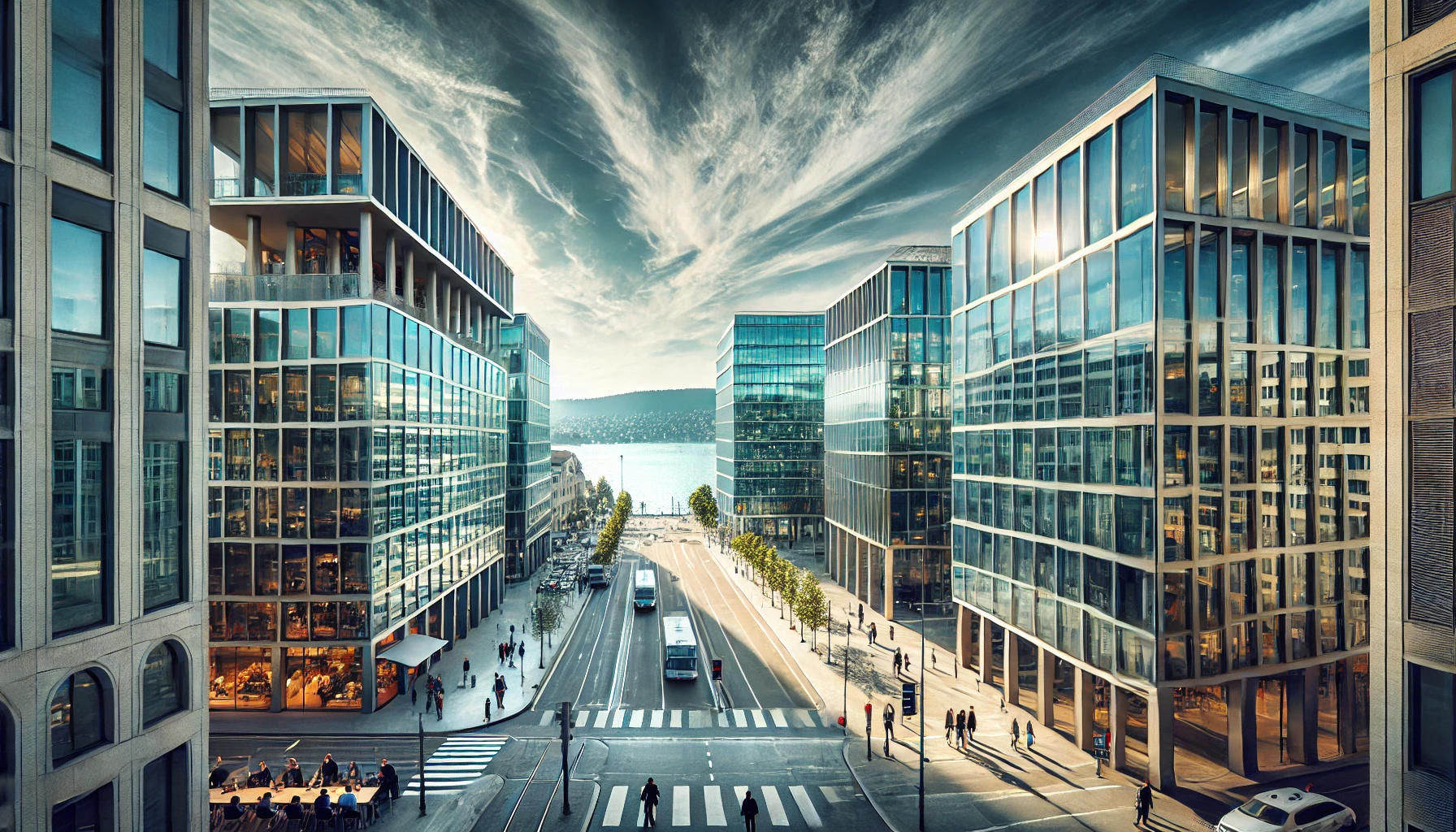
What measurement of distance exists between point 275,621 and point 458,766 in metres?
13.1

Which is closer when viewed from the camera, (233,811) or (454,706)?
(233,811)

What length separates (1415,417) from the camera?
→ 1296cm

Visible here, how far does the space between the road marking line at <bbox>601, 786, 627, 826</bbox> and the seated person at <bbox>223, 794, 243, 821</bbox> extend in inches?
470

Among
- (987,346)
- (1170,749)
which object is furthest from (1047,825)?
(987,346)

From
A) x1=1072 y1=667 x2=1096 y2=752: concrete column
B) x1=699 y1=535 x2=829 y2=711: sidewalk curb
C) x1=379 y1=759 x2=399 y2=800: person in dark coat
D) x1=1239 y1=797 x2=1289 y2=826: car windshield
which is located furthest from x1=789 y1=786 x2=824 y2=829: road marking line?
x1=379 y1=759 x2=399 y2=800: person in dark coat

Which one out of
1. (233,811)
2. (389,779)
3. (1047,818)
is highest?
(233,811)

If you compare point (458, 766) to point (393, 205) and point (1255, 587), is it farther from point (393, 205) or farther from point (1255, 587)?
point (1255, 587)

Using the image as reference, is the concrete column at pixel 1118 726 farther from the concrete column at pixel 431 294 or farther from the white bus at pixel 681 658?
the concrete column at pixel 431 294

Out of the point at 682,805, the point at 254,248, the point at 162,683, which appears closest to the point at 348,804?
the point at 162,683

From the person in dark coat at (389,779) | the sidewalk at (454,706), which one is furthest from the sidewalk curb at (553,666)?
the person in dark coat at (389,779)

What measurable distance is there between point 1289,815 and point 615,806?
21446mm

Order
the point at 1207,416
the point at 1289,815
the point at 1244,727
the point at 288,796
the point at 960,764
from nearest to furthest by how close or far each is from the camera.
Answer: the point at 1289,815 → the point at 288,796 → the point at 1207,416 → the point at 1244,727 → the point at 960,764

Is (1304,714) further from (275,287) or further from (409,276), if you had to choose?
(275,287)

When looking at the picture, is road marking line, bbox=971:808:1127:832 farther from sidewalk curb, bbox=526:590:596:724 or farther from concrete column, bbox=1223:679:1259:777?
sidewalk curb, bbox=526:590:596:724
